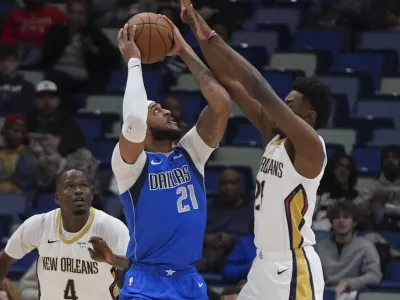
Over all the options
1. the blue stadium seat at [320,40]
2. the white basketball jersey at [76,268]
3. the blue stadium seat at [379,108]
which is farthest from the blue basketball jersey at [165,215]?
the blue stadium seat at [320,40]

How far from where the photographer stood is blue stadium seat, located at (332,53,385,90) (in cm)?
1209

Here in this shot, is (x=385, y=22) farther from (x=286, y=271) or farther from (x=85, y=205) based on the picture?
(x=286, y=271)

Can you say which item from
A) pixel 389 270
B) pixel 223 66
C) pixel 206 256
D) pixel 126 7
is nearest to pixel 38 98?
pixel 126 7

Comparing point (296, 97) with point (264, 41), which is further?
point (264, 41)

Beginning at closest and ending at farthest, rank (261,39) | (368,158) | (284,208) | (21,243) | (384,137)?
(284,208)
(21,243)
(368,158)
(384,137)
(261,39)

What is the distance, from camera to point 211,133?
20.9ft

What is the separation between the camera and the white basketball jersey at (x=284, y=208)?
6.11 metres

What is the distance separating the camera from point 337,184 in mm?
10102

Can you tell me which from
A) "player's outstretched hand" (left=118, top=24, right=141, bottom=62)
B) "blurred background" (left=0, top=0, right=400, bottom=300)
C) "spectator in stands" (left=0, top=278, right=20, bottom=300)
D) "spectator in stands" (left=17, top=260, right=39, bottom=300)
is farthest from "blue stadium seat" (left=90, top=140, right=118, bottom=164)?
"player's outstretched hand" (left=118, top=24, right=141, bottom=62)

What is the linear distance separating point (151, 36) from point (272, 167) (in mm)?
965

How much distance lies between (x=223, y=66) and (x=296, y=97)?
1.48 feet

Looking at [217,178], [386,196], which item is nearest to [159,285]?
[386,196]

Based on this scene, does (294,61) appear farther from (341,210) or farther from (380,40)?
(341,210)

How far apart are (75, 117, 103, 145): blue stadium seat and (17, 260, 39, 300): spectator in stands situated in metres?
2.62
